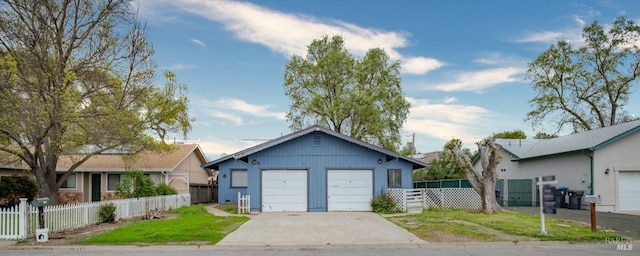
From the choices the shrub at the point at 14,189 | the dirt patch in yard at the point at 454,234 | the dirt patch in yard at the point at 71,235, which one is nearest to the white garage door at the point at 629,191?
the dirt patch in yard at the point at 454,234

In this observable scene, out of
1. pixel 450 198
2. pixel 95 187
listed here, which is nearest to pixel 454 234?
pixel 450 198

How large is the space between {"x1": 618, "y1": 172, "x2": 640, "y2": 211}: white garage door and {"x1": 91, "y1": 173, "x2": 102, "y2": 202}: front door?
90.5 feet

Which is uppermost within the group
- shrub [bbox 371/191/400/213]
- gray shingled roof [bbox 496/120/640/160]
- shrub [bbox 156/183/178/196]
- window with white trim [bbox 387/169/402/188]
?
gray shingled roof [bbox 496/120/640/160]

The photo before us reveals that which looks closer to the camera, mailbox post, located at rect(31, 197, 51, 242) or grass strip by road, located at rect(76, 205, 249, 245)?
grass strip by road, located at rect(76, 205, 249, 245)

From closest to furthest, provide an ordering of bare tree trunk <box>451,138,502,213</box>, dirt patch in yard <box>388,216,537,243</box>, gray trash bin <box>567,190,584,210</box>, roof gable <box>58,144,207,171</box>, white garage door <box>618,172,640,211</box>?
dirt patch in yard <box>388,216,537,243</box>
bare tree trunk <box>451,138,502,213</box>
white garage door <box>618,172,640,211</box>
gray trash bin <box>567,190,584,210</box>
roof gable <box>58,144,207,171</box>

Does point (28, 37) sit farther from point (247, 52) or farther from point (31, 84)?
point (247, 52)

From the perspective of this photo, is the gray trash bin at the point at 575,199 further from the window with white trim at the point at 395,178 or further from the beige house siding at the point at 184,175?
the beige house siding at the point at 184,175

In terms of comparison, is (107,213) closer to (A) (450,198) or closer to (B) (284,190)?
(B) (284,190)

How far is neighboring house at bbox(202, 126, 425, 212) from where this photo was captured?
21750mm

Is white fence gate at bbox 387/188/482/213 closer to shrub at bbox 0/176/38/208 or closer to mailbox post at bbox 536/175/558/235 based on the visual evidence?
mailbox post at bbox 536/175/558/235

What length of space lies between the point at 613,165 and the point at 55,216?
23.3 metres

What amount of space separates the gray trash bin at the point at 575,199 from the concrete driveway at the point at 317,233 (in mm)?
11489

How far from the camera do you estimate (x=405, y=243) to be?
11.6 metres

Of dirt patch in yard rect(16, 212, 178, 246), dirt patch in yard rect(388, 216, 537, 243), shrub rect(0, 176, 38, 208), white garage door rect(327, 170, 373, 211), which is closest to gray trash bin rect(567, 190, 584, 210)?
white garage door rect(327, 170, 373, 211)
